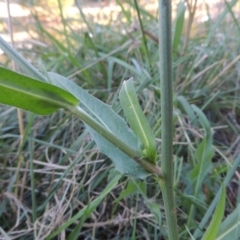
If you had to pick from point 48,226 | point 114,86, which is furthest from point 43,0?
point 48,226

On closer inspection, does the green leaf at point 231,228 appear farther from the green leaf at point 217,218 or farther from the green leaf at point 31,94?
the green leaf at point 31,94

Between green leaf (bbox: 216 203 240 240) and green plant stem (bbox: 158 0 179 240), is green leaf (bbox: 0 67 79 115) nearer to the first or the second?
green plant stem (bbox: 158 0 179 240)

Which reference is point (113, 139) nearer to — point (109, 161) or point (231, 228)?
point (231, 228)

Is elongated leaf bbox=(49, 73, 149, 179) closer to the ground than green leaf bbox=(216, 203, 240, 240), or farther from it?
farther from it

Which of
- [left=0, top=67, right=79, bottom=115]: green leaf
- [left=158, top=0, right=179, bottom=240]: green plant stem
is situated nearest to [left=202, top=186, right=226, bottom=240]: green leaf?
[left=158, top=0, right=179, bottom=240]: green plant stem

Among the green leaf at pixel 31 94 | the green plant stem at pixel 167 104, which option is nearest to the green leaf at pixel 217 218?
the green plant stem at pixel 167 104
